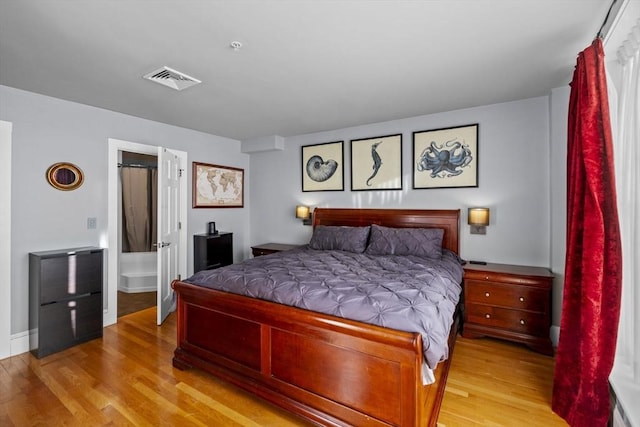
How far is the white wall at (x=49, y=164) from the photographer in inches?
109

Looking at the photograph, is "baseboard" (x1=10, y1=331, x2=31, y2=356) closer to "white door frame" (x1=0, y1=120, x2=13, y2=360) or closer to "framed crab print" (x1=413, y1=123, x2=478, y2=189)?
"white door frame" (x1=0, y1=120, x2=13, y2=360)

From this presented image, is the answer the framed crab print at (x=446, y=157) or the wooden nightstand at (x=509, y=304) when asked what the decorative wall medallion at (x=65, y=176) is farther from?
the wooden nightstand at (x=509, y=304)

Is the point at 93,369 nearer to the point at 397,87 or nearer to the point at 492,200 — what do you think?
the point at 397,87

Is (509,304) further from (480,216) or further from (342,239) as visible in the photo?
(342,239)

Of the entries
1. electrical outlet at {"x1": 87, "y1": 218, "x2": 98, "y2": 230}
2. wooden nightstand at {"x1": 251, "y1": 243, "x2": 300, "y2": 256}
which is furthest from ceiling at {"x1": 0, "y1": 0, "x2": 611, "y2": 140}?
wooden nightstand at {"x1": 251, "y1": 243, "x2": 300, "y2": 256}

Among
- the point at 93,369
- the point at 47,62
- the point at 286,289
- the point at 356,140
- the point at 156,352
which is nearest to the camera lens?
the point at 286,289

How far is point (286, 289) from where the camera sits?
2.05 meters

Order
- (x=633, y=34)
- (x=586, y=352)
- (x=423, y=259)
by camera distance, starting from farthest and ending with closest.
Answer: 1. (x=423, y=259)
2. (x=586, y=352)
3. (x=633, y=34)

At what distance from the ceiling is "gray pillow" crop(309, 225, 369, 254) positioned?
4.78 ft

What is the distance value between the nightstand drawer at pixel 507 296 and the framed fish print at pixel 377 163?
149 centimetres

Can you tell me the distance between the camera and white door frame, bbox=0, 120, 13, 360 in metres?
2.65

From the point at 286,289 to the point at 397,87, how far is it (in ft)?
6.79

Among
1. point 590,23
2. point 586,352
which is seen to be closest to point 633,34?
point 590,23

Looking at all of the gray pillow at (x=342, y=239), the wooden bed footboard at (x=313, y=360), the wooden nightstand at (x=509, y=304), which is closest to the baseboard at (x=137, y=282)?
the gray pillow at (x=342, y=239)
